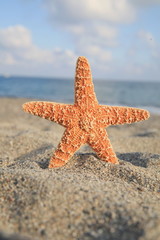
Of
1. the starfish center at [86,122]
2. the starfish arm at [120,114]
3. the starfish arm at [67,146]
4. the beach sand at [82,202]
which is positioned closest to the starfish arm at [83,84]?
the starfish center at [86,122]

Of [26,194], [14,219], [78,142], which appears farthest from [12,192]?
[78,142]

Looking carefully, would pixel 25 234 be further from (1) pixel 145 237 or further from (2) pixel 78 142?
(2) pixel 78 142

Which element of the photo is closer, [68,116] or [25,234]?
[25,234]

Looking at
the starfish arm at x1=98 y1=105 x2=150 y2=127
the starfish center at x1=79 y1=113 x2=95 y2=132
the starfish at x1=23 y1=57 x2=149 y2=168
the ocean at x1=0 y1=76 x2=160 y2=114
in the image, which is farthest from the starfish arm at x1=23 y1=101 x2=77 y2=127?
the ocean at x1=0 y1=76 x2=160 y2=114

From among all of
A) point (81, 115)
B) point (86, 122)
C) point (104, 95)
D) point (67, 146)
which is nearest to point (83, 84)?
point (81, 115)

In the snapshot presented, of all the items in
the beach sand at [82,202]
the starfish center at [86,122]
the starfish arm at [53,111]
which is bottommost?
the beach sand at [82,202]

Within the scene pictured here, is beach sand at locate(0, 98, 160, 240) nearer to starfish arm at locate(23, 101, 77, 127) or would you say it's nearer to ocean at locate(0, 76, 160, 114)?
starfish arm at locate(23, 101, 77, 127)

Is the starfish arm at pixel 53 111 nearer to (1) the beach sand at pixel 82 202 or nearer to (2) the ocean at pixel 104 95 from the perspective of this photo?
(1) the beach sand at pixel 82 202

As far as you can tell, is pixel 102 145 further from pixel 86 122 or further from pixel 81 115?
pixel 81 115
